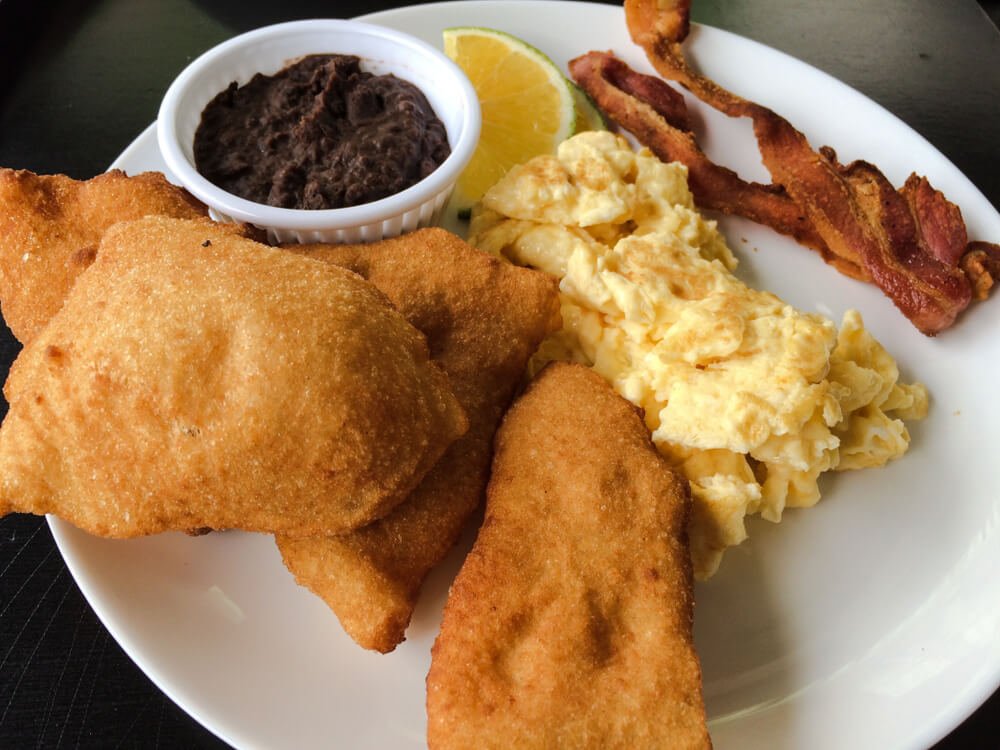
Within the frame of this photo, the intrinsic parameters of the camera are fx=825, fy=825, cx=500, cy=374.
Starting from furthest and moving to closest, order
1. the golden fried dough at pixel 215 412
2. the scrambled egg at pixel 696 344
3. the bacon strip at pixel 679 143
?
Answer: the bacon strip at pixel 679 143 < the scrambled egg at pixel 696 344 < the golden fried dough at pixel 215 412

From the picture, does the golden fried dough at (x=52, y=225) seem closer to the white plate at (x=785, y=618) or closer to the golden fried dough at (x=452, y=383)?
the golden fried dough at (x=452, y=383)

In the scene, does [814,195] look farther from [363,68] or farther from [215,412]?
[215,412]

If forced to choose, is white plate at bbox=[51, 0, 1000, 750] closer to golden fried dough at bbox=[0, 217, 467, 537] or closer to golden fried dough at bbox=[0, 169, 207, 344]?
golden fried dough at bbox=[0, 217, 467, 537]

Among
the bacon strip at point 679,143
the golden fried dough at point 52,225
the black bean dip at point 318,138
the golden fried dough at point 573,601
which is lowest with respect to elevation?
the golden fried dough at point 52,225

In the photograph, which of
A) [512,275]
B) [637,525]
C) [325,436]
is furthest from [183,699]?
[512,275]

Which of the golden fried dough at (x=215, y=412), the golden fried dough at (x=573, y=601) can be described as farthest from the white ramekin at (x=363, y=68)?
the golden fried dough at (x=573, y=601)

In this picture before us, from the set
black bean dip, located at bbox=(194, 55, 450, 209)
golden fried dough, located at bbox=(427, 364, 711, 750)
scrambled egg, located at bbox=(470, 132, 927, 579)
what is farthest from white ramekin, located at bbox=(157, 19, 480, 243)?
golden fried dough, located at bbox=(427, 364, 711, 750)
